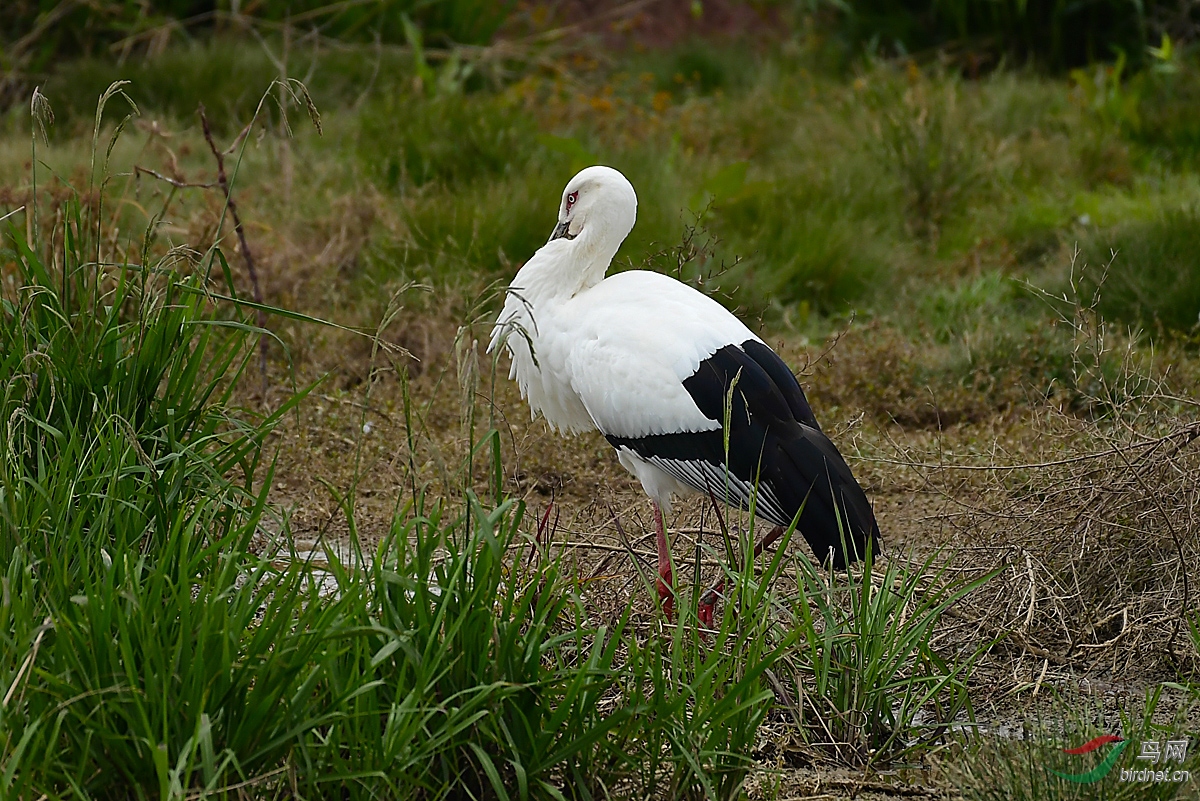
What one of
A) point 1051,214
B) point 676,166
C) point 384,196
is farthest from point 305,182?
point 1051,214

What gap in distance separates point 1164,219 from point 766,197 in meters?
1.75

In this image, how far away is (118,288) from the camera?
127 inches

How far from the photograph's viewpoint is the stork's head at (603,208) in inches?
162

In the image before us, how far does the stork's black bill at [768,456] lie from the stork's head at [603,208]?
64cm

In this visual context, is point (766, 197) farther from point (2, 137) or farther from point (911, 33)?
point (2, 137)

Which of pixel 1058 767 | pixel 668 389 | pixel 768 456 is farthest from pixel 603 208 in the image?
pixel 1058 767

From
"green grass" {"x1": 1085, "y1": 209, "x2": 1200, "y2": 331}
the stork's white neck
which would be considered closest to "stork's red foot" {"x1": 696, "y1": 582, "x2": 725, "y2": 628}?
the stork's white neck

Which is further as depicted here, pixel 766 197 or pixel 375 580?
pixel 766 197

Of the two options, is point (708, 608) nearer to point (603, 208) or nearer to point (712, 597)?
point (712, 597)

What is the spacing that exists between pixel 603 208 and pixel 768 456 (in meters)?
0.99

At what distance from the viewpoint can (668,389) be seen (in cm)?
367

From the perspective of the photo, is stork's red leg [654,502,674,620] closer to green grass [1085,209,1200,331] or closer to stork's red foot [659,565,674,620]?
stork's red foot [659,565,674,620]

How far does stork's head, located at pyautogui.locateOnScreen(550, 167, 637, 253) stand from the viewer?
13.5 feet

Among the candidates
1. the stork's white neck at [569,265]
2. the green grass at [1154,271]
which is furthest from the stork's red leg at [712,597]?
the green grass at [1154,271]
